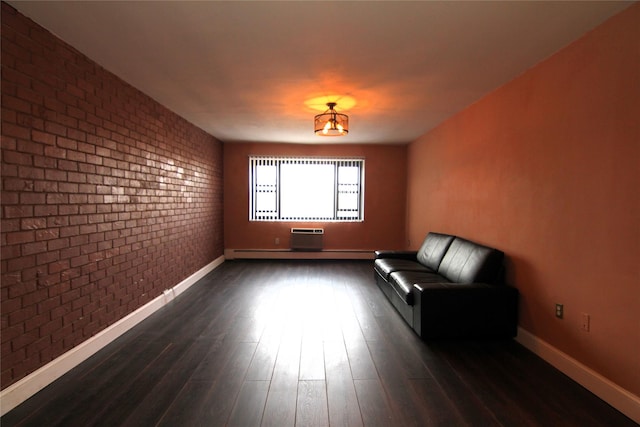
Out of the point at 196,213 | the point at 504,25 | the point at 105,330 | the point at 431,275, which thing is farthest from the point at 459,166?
the point at 105,330

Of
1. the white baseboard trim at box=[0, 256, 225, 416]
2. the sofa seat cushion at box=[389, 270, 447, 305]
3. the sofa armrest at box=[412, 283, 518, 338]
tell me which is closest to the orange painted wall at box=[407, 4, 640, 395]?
the sofa armrest at box=[412, 283, 518, 338]

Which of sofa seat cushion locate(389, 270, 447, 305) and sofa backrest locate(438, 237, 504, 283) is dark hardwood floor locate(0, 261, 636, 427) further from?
sofa backrest locate(438, 237, 504, 283)

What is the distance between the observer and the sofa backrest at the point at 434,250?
368cm

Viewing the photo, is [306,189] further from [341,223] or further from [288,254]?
[288,254]

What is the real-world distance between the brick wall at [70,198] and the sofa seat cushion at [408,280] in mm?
2772

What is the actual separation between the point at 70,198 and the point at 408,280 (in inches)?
122

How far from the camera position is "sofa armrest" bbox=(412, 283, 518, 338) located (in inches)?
102

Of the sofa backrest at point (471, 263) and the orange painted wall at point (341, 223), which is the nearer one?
the sofa backrest at point (471, 263)

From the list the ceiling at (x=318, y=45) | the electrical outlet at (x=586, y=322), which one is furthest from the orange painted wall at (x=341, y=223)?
the electrical outlet at (x=586, y=322)

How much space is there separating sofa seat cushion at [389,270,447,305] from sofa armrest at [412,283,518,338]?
0.22 metres

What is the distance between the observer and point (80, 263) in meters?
2.30

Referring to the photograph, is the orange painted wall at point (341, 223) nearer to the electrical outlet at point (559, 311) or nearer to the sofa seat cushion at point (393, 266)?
the sofa seat cushion at point (393, 266)

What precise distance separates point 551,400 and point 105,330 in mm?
3472

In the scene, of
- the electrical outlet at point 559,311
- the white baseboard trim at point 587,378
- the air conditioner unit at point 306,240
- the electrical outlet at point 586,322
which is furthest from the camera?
the air conditioner unit at point 306,240
